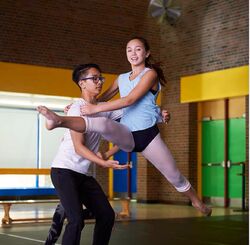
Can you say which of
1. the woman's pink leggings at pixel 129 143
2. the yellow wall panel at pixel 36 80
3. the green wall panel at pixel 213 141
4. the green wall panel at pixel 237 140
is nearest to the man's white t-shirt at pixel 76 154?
the woman's pink leggings at pixel 129 143

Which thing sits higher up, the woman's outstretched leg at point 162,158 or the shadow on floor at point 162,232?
the woman's outstretched leg at point 162,158

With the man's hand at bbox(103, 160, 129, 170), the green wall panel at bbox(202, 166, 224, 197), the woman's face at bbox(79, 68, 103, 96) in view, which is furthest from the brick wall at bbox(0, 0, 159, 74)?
the man's hand at bbox(103, 160, 129, 170)

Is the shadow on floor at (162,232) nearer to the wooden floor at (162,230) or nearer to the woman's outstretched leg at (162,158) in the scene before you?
the wooden floor at (162,230)

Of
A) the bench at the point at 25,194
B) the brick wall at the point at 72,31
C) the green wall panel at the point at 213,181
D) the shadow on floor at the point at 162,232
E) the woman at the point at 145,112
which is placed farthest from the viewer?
the bench at the point at 25,194

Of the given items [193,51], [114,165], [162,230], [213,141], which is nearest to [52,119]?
[114,165]

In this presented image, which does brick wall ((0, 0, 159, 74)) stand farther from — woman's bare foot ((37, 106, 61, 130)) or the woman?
woman's bare foot ((37, 106, 61, 130))

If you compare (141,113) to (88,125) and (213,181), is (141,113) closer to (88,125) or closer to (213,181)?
(88,125)

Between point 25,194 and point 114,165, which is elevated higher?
point 114,165

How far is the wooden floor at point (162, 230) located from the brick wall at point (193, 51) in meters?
3.18

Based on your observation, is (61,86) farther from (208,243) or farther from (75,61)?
(208,243)

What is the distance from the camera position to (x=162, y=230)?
794 centimetres

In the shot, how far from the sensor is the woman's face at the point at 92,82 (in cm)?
393

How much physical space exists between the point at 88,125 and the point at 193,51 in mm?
10535

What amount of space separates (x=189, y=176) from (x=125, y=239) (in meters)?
6.71
